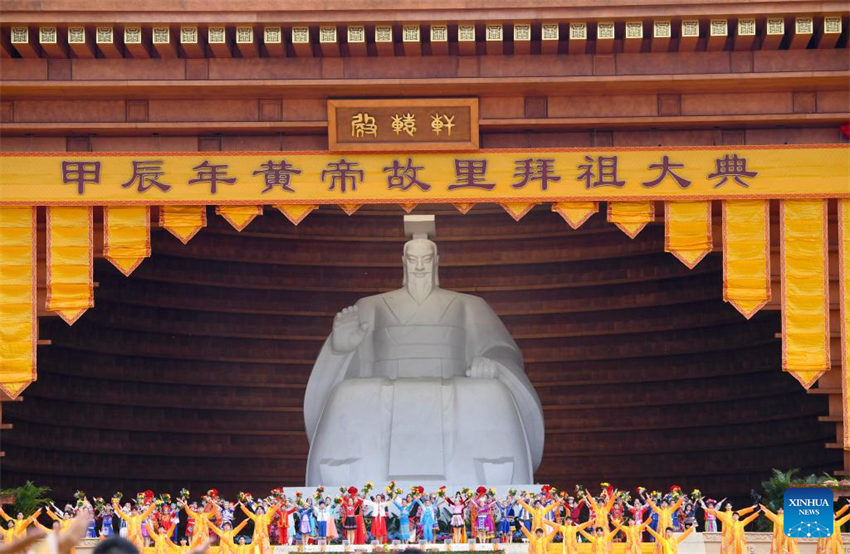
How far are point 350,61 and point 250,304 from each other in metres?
4.47

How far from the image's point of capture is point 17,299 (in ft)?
37.6

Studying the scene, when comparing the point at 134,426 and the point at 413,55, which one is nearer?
the point at 413,55

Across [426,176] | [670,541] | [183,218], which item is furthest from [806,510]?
[183,218]

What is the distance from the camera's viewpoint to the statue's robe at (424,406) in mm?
12086

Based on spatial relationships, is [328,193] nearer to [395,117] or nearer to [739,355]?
[395,117]

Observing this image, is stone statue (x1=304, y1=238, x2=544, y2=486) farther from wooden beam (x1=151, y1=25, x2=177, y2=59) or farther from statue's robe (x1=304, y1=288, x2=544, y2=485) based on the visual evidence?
wooden beam (x1=151, y1=25, x2=177, y2=59)

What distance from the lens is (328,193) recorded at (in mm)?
11508

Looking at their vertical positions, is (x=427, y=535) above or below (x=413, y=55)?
below

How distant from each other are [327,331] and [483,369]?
3478 mm

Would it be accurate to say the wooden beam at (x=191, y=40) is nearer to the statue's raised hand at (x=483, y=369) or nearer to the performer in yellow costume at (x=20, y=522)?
the statue's raised hand at (x=483, y=369)

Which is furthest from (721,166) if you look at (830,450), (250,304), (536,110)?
(250,304)

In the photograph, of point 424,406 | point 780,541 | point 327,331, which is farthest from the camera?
point 327,331

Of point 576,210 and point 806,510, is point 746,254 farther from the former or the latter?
point 806,510

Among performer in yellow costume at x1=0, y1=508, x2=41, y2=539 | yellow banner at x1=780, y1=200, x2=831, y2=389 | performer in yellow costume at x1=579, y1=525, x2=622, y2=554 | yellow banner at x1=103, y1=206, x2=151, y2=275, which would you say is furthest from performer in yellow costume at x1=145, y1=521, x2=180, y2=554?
yellow banner at x1=780, y1=200, x2=831, y2=389
